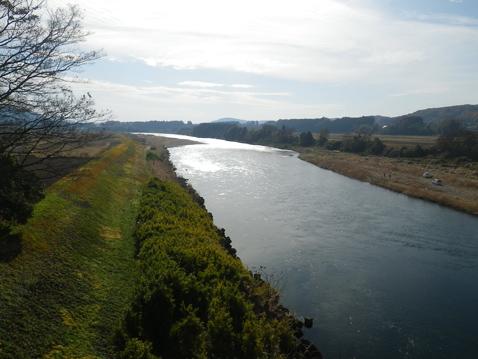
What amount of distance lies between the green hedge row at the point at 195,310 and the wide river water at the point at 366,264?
2.93 metres

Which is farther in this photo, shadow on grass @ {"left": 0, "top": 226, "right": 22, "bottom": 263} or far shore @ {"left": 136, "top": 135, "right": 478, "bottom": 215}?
far shore @ {"left": 136, "top": 135, "right": 478, "bottom": 215}

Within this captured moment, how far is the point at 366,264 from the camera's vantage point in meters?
19.1

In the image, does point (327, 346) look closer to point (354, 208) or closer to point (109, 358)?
point (109, 358)

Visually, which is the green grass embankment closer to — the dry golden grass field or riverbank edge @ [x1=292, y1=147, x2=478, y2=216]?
riverbank edge @ [x1=292, y1=147, x2=478, y2=216]

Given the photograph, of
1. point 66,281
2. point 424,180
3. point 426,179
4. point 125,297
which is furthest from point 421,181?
point 66,281

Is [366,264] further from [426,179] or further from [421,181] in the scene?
[426,179]

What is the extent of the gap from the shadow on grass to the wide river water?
35.8 ft

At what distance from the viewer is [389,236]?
24000 millimetres

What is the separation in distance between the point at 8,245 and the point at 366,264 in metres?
17.7

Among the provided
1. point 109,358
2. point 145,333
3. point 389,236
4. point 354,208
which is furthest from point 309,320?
point 354,208

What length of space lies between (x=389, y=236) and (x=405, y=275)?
651cm

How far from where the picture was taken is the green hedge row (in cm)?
872

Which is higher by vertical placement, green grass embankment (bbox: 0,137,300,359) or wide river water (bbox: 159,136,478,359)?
green grass embankment (bbox: 0,137,300,359)

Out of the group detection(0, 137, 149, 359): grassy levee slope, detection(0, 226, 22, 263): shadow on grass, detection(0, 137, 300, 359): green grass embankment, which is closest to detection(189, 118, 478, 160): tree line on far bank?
detection(0, 137, 300, 359): green grass embankment
